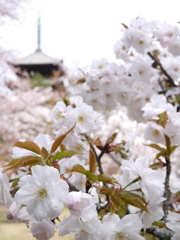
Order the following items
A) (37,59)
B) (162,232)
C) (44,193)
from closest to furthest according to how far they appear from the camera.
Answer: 1. (44,193)
2. (162,232)
3. (37,59)

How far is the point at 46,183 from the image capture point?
46cm

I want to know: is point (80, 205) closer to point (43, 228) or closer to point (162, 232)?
point (43, 228)

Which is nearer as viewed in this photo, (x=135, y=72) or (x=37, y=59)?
(x=135, y=72)

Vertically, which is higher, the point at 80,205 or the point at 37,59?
the point at 80,205

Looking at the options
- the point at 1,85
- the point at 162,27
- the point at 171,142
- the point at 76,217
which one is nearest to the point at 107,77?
the point at 162,27

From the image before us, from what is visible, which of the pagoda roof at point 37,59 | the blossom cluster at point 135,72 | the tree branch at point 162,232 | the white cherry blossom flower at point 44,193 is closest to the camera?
the white cherry blossom flower at point 44,193

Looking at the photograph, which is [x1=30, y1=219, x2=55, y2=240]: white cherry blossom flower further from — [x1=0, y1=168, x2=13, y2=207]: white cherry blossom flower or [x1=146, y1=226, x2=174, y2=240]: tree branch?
[x1=146, y1=226, x2=174, y2=240]: tree branch

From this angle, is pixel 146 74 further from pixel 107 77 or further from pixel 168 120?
pixel 168 120

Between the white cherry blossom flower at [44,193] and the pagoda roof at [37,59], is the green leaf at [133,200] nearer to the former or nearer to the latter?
the white cherry blossom flower at [44,193]

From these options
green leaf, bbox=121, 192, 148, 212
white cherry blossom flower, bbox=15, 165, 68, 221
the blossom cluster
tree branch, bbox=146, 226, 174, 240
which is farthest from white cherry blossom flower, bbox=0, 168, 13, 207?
the blossom cluster

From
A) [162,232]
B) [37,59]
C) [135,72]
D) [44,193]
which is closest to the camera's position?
[44,193]

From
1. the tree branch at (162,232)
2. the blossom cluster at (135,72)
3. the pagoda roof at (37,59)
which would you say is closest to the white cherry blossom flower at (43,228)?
the tree branch at (162,232)

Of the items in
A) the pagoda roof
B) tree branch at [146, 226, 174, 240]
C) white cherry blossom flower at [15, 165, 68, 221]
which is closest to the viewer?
white cherry blossom flower at [15, 165, 68, 221]

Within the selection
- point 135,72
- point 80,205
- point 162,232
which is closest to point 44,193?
point 80,205
